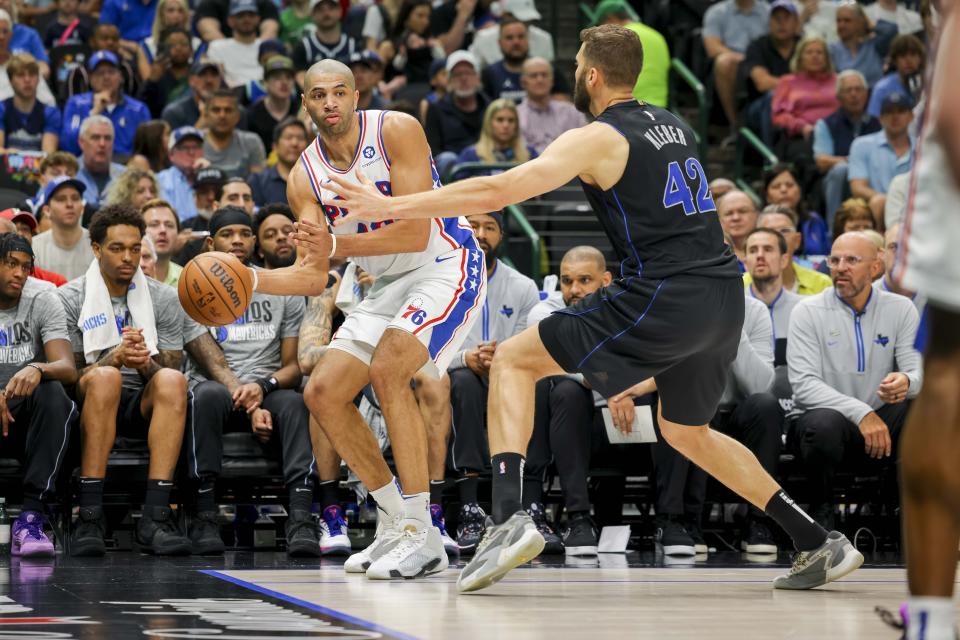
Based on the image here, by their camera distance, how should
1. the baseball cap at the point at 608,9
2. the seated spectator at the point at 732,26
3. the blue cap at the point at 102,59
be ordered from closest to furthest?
1. the blue cap at the point at 102,59
2. the baseball cap at the point at 608,9
3. the seated spectator at the point at 732,26

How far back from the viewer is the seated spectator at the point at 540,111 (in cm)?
1202

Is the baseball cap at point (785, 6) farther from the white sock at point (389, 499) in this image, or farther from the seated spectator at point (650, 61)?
the white sock at point (389, 499)

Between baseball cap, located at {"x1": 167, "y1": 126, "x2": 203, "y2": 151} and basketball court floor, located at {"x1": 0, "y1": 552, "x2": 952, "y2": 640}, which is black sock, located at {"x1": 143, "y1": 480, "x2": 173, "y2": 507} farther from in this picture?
baseball cap, located at {"x1": 167, "y1": 126, "x2": 203, "y2": 151}

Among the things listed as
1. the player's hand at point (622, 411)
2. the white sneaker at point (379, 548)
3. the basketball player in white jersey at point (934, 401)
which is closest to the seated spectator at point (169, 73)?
the player's hand at point (622, 411)

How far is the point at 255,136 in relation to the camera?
11.2 m

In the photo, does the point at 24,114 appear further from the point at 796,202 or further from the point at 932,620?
the point at 932,620

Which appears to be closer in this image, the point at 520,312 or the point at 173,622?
the point at 173,622

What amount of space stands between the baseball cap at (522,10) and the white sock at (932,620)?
12.0 meters

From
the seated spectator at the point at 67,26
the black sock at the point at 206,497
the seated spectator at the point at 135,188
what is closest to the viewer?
the black sock at the point at 206,497

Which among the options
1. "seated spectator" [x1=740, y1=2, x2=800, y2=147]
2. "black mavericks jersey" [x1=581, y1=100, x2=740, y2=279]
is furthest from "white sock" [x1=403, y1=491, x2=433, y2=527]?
"seated spectator" [x1=740, y1=2, x2=800, y2=147]

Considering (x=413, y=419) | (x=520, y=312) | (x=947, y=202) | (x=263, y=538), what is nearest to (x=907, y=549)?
(x=947, y=202)

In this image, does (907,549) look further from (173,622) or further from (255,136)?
(255,136)

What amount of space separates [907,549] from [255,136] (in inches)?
353

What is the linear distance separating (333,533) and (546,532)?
1087 millimetres
